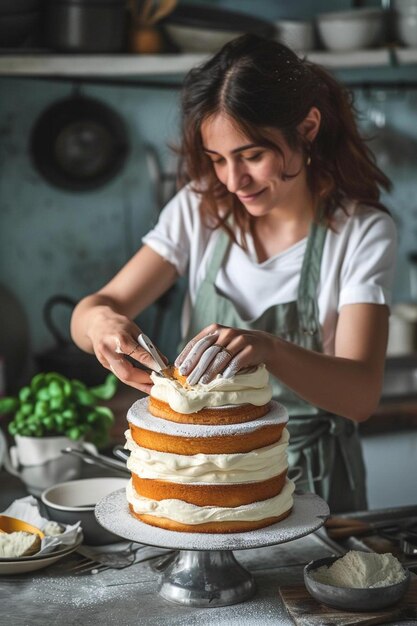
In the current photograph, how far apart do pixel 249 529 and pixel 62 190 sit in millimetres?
2510

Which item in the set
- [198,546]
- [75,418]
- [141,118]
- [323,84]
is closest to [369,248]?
[323,84]

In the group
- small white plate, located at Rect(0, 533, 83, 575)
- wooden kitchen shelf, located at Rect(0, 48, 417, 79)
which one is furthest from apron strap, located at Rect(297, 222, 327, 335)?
wooden kitchen shelf, located at Rect(0, 48, 417, 79)

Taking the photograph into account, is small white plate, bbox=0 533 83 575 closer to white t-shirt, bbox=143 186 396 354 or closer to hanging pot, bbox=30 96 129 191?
white t-shirt, bbox=143 186 396 354

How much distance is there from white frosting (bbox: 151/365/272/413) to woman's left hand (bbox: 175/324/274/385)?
0.01 meters

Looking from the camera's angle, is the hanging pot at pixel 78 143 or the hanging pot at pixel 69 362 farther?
the hanging pot at pixel 78 143

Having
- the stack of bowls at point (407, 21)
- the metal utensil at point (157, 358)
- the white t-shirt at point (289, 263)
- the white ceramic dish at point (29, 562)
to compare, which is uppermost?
the stack of bowls at point (407, 21)

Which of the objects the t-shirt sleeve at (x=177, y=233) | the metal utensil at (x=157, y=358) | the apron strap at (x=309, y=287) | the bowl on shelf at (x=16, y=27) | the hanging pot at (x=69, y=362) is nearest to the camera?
the metal utensil at (x=157, y=358)

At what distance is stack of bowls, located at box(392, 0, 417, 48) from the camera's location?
3670mm

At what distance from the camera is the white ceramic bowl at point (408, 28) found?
3668 mm

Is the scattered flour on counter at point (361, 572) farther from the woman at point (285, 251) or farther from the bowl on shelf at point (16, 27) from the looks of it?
the bowl on shelf at point (16, 27)

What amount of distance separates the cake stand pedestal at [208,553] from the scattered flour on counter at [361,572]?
7 cm

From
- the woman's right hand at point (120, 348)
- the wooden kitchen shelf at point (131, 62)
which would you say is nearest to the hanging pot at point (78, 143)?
the wooden kitchen shelf at point (131, 62)

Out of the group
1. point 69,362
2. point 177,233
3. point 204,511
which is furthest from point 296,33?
point 204,511

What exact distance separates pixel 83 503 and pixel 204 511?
442mm
